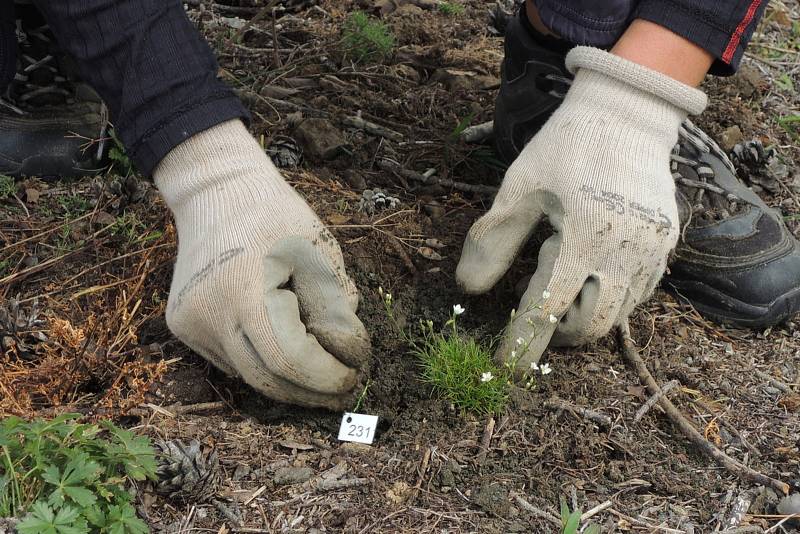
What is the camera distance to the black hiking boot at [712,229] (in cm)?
254

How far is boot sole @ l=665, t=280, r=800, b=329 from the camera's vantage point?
2525 millimetres

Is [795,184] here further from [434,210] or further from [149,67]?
[149,67]

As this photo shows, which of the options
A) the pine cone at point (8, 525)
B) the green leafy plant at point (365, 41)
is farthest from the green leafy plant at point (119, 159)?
the pine cone at point (8, 525)

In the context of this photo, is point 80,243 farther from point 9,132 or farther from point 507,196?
point 507,196

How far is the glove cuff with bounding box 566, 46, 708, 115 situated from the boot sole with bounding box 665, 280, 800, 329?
2.44ft

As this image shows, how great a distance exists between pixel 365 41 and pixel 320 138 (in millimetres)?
786

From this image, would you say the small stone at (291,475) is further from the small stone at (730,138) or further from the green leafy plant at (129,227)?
the small stone at (730,138)

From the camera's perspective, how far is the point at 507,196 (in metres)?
2.16

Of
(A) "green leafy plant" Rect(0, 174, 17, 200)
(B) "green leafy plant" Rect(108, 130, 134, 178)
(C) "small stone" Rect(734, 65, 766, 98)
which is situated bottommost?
(A) "green leafy plant" Rect(0, 174, 17, 200)

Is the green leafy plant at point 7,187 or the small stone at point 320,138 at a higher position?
the small stone at point 320,138

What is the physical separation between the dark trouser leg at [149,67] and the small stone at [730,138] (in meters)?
2.26

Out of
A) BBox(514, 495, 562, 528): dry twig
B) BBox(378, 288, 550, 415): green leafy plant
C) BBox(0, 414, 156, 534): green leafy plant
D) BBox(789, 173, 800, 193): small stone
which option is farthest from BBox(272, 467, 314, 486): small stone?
BBox(789, 173, 800, 193): small stone

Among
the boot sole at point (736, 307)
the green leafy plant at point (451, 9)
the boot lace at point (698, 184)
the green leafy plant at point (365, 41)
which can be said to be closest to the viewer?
the boot sole at point (736, 307)

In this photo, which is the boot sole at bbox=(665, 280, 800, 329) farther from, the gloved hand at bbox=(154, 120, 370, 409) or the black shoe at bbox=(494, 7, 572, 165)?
the gloved hand at bbox=(154, 120, 370, 409)
